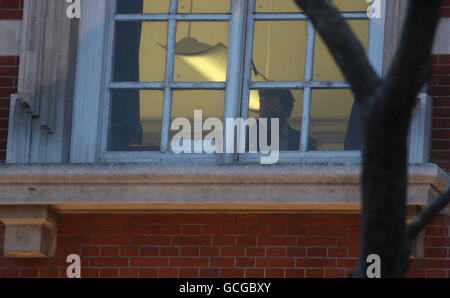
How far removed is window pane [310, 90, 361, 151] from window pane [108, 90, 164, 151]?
0.97 meters

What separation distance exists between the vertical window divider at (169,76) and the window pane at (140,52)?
5 centimetres

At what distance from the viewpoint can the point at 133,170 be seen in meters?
7.05

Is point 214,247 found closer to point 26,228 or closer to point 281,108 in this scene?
point 281,108

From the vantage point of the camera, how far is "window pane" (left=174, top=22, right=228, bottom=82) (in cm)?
767

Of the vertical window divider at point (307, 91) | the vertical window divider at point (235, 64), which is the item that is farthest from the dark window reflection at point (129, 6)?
the vertical window divider at point (307, 91)

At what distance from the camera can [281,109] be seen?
755 centimetres

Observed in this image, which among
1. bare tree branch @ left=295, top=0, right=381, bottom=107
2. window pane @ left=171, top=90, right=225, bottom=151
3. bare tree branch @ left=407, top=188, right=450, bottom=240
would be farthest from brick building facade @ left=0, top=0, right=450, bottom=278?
bare tree branch @ left=295, top=0, right=381, bottom=107

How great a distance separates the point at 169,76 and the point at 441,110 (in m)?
1.69

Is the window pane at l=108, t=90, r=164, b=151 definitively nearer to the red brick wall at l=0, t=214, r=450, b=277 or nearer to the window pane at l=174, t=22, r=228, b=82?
the window pane at l=174, t=22, r=228, b=82

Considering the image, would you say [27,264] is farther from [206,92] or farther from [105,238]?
[206,92]

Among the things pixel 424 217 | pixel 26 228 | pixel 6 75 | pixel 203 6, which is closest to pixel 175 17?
pixel 203 6

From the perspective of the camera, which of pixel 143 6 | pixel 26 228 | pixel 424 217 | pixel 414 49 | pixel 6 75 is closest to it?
pixel 414 49

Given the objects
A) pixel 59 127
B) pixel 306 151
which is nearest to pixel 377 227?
pixel 306 151

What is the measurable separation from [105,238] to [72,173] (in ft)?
1.63
